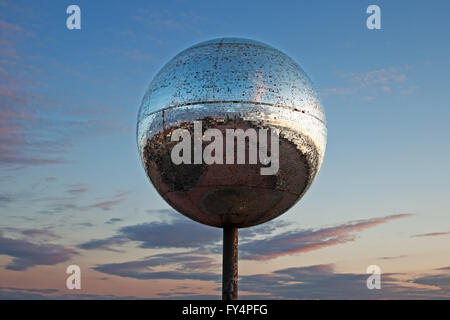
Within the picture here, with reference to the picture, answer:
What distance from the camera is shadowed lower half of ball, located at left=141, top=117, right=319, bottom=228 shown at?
9.97m

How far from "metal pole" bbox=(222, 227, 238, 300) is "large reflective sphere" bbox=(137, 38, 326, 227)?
61cm

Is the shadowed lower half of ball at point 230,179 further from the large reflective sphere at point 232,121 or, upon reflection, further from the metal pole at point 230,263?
the metal pole at point 230,263

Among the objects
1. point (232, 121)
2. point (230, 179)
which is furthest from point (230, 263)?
point (232, 121)

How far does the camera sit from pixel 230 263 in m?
11.7

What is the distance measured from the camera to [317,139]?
10.9 metres

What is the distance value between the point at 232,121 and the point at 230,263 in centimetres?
334

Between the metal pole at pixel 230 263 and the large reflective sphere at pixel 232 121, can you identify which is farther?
the metal pole at pixel 230 263

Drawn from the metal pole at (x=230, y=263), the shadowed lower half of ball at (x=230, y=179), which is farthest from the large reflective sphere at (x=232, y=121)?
the metal pole at (x=230, y=263)

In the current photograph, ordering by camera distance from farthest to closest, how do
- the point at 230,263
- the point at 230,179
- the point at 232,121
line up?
the point at 230,263 → the point at 230,179 → the point at 232,121

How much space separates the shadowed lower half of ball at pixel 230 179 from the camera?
9.97 metres

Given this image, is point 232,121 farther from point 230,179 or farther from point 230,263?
point 230,263

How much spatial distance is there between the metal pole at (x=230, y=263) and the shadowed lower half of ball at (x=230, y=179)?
21.5 inches
